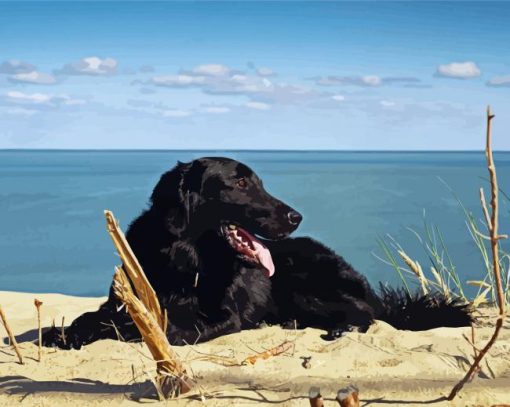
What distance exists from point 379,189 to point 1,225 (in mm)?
19440

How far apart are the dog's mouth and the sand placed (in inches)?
18.3

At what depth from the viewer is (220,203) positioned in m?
4.36

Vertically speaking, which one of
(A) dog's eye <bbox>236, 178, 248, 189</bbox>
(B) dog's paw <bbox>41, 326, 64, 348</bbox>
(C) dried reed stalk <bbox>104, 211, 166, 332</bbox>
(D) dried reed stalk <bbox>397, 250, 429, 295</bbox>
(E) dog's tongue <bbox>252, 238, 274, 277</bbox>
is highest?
(A) dog's eye <bbox>236, 178, 248, 189</bbox>

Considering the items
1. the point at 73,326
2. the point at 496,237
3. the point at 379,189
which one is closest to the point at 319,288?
the point at 73,326

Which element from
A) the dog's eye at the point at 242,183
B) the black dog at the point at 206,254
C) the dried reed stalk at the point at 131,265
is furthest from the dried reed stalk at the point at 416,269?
the dried reed stalk at the point at 131,265

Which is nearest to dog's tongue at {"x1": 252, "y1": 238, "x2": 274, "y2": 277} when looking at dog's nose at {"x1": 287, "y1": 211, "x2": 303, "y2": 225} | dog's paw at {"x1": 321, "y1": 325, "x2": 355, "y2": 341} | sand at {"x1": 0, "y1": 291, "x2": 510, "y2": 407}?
dog's nose at {"x1": 287, "y1": 211, "x2": 303, "y2": 225}

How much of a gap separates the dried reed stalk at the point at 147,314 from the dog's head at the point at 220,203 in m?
1.23

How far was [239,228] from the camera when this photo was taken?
4449 millimetres

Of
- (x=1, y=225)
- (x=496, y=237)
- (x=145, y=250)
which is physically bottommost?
(x=1, y=225)

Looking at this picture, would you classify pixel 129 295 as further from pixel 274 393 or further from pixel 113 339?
pixel 113 339

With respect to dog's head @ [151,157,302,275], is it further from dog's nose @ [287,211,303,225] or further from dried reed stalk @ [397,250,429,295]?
dried reed stalk @ [397,250,429,295]

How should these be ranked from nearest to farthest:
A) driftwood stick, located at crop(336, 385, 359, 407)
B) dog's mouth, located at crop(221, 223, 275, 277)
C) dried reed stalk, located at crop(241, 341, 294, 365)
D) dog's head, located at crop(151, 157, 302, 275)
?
driftwood stick, located at crop(336, 385, 359, 407), dried reed stalk, located at crop(241, 341, 294, 365), dog's head, located at crop(151, 157, 302, 275), dog's mouth, located at crop(221, 223, 275, 277)

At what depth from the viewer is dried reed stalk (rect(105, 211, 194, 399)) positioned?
290cm

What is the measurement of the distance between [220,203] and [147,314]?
4.91 feet
